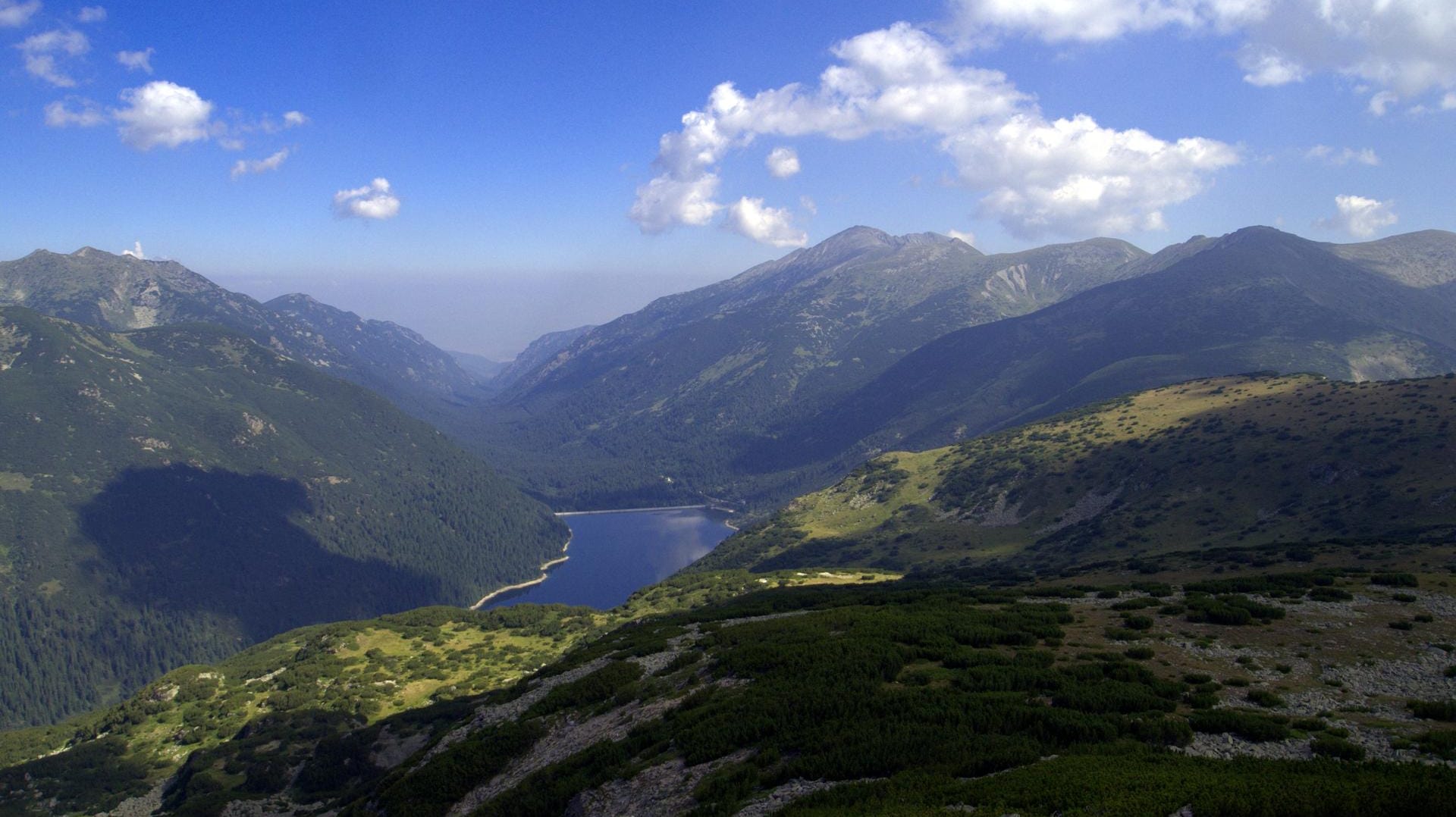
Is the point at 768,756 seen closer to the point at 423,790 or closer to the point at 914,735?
the point at 914,735

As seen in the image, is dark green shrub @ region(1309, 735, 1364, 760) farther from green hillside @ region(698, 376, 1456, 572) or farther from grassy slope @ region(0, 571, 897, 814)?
grassy slope @ region(0, 571, 897, 814)

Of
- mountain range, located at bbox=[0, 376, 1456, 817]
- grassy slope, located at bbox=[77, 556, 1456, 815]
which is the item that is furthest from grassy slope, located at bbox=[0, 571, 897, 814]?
grassy slope, located at bbox=[77, 556, 1456, 815]

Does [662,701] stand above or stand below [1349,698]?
below

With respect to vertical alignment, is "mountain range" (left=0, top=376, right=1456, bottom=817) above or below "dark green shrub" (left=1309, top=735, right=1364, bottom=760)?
below

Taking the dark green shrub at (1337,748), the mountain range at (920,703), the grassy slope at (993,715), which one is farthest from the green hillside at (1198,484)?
the dark green shrub at (1337,748)

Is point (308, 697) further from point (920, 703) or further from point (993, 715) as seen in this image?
point (993, 715)

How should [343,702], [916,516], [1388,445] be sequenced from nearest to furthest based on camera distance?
1. [343,702]
2. [1388,445]
3. [916,516]

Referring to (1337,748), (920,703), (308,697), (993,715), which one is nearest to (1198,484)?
(1337,748)

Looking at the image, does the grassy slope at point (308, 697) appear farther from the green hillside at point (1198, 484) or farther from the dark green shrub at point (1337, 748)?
the dark green shrub at point (1337, 748)

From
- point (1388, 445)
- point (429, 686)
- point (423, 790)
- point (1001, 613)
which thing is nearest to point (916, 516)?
point (1388, 445)
